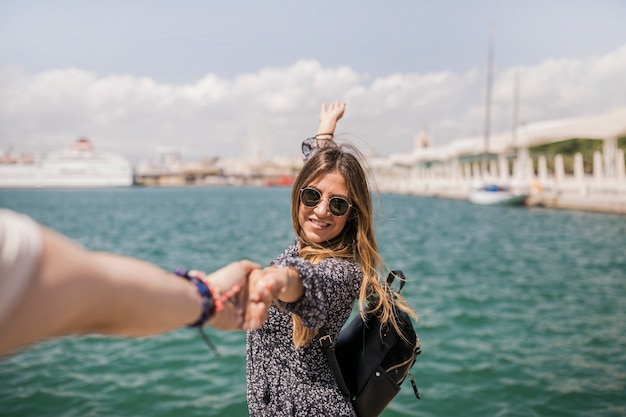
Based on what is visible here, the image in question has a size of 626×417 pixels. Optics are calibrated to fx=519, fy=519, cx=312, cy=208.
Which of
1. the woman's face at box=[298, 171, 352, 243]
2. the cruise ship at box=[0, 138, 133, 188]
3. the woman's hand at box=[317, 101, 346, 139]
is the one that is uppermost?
the cruise ship at box=[0, 138, 133, 188]

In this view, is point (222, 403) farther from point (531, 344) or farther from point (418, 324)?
point (531, 344)

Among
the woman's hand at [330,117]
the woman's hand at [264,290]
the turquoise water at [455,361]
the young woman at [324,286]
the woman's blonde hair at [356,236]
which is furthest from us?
the turquoise water at [455,361]

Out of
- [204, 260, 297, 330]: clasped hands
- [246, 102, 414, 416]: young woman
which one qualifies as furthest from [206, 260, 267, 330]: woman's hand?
[246, 102, 414, 416]: young woman

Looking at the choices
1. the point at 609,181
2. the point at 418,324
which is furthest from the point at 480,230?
the point at 418,324

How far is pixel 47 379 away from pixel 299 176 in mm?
6172

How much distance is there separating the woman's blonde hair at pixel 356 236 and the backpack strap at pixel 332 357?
189 millimetres

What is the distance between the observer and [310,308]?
157 centimetres

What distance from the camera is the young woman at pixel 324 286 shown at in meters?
2.05

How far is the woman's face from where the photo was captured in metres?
2.25

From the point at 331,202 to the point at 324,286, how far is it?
578 millimetres

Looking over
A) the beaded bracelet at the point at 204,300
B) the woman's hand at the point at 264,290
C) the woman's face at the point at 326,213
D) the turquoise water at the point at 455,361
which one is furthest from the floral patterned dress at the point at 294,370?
the turquoise water at the point at 455,361

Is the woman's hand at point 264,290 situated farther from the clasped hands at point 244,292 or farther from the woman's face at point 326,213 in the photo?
the woman's face at point 326,213

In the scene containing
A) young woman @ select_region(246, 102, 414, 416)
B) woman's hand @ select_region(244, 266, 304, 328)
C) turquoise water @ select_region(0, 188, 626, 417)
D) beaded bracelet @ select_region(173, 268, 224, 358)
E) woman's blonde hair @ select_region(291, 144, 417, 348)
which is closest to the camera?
beaded bracelet @ select_region(173, 268, 224, 358)

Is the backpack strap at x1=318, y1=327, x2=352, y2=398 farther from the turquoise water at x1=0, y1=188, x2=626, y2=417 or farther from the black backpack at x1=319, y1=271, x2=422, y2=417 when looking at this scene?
the turquoise water at x1=0, y1=188, x2=626, y2=417
